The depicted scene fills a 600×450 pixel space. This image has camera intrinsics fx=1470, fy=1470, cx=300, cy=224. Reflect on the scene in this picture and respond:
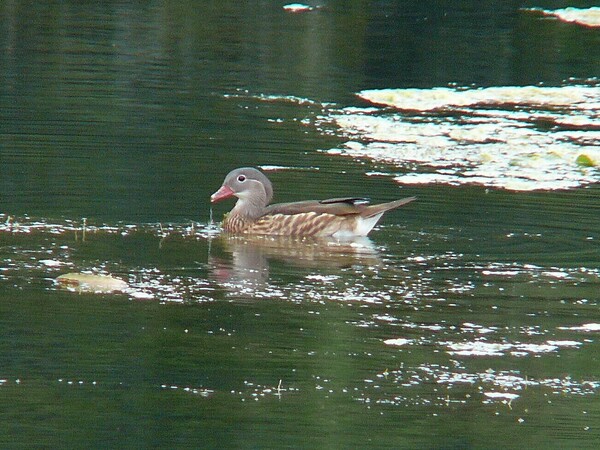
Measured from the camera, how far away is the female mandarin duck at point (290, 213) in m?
12.2

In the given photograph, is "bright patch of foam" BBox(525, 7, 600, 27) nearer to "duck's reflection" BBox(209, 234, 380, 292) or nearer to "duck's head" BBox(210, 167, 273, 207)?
"duck's head" BBox(210, 167, 273, 207)

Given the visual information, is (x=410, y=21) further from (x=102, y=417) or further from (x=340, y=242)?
(x=102, y=417)

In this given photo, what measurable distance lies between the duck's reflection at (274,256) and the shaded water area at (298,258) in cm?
4

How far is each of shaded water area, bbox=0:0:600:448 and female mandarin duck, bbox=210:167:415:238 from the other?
22 centimetres

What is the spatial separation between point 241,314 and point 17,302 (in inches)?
54.5

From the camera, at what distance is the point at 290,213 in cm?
1244

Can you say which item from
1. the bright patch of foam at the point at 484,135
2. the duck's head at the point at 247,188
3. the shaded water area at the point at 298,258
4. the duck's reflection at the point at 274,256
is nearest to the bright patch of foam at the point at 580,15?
the shaded water area at the point at 298,258

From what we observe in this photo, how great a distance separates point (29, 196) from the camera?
12.9 meters

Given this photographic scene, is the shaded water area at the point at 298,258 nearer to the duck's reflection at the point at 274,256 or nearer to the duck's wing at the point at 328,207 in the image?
the duck's reflection at the point at 274,256

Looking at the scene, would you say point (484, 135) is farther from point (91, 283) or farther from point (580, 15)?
point (580, 15)

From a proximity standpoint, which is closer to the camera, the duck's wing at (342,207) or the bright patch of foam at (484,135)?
the duck's wing at (342,207)

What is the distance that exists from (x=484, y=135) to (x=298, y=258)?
263 inches

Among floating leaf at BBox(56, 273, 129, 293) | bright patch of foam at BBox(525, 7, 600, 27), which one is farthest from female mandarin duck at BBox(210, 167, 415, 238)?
bright patch of foam at BBox(525, 7, 600, 27)

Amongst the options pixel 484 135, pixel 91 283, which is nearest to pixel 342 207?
pixel 91 283
